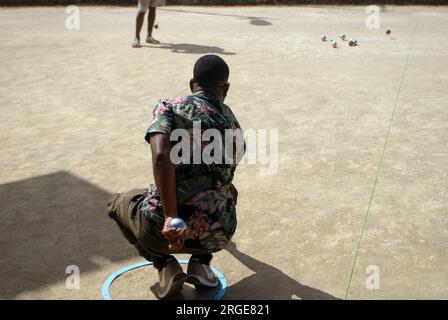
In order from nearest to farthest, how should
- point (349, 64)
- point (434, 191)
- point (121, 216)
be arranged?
point (121, 216) → point (434, 191) → point (349, 64)

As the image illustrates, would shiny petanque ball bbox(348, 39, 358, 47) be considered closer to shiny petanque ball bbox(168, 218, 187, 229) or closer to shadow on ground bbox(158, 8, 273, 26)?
shadow on ground bbox(158, 8, 273, 26)

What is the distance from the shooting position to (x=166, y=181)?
3.29 meters

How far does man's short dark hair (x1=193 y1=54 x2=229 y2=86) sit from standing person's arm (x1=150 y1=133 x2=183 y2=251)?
448 millimetres

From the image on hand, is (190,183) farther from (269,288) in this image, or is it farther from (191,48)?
(191,48)

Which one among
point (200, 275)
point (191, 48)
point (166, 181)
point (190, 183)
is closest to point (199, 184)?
point (190, 183)

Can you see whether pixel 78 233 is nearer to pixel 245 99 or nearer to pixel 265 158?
pixel 265 158

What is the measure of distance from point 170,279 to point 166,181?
67 centimetres

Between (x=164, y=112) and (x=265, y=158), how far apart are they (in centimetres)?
275

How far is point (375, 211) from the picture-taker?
4922 mm

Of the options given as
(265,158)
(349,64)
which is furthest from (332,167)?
(349,64)

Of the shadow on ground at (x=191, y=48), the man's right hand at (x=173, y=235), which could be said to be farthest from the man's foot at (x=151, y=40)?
the man's right hand at (x=173, y=235)

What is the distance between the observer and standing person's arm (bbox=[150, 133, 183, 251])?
329cm

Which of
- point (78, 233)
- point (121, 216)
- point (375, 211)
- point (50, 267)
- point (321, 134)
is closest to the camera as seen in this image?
point (121, 216)

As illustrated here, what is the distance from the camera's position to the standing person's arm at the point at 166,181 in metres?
3.29
